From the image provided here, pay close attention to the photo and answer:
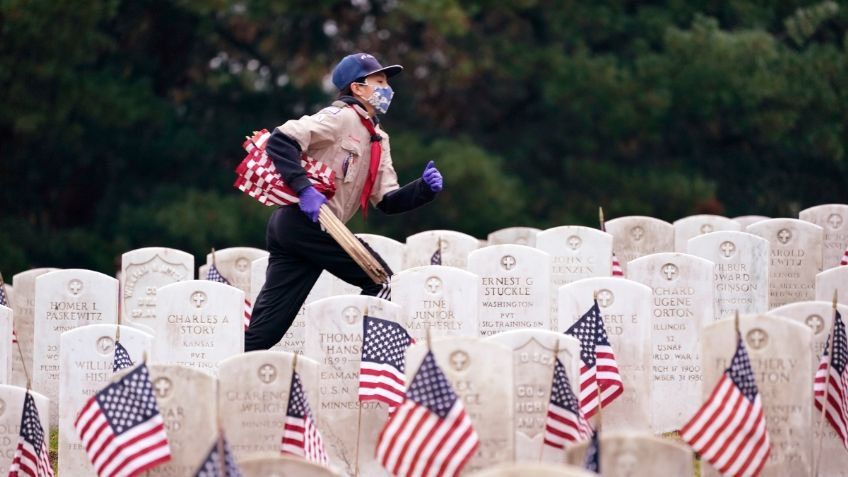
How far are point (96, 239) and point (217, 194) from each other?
177 cm

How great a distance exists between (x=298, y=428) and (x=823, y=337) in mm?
2888

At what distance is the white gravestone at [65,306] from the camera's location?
9930 mm

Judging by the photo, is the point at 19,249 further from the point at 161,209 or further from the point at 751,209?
the point at 751,209

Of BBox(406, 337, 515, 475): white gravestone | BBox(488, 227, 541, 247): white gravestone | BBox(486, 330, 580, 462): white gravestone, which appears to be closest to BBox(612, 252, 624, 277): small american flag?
BBox(488, 227, 541, 247): white gravestone

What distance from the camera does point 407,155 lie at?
19.7 m

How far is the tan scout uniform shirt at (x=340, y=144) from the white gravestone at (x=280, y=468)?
2847 mm

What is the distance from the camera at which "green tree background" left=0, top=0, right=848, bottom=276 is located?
19172 mm

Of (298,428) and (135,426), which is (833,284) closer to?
(298,428)

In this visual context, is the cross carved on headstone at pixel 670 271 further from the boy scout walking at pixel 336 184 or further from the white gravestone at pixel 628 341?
the boy scout walking at pixel 336 184

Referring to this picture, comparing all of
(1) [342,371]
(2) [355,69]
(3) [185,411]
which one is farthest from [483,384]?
(2) [355,69]

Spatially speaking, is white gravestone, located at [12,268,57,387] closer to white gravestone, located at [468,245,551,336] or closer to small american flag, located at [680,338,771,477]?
white gravestone, located at [468,245,551,336]

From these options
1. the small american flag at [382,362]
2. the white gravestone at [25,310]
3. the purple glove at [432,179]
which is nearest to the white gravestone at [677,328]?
the purple glove at [432,179]

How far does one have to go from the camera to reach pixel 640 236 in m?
12.3

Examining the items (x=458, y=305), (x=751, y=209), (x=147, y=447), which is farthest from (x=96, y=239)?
(x=147, y=447)
